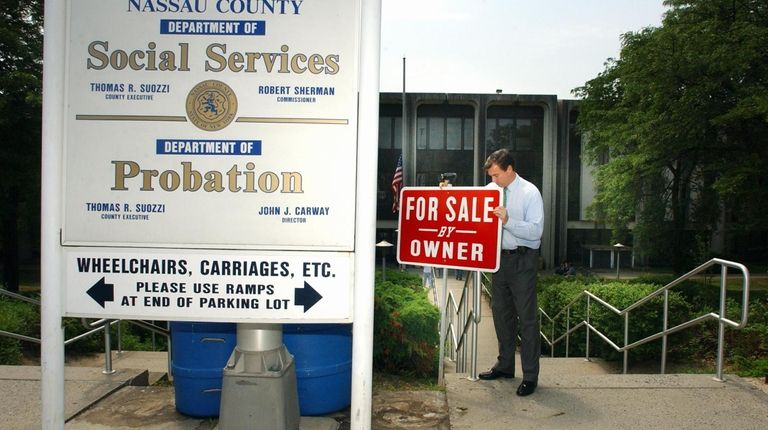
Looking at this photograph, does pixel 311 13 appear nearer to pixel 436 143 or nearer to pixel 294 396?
pixel 294 396

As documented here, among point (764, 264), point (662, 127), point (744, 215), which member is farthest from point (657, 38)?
point (764, 264)

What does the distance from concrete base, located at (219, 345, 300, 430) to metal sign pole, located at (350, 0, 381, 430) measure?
0.52 metres

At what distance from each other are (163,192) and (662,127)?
18.3 m

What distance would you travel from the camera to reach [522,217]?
4.33 meters

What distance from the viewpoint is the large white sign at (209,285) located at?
2650 mm

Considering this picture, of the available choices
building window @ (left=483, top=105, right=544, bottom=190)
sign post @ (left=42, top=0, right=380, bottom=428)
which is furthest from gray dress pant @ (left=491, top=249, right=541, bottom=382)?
building window @ (left=483, top=105, right=544, bottom=190)

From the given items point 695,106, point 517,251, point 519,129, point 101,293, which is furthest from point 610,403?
point 519,129

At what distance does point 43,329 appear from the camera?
271 centimetres

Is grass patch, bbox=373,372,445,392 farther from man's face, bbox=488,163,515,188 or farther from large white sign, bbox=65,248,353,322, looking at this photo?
large white sign, bbox=65,248,353,322

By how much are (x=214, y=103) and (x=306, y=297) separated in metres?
0.93

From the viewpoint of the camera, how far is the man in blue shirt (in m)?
4.17

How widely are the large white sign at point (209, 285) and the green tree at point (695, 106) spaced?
14.9m

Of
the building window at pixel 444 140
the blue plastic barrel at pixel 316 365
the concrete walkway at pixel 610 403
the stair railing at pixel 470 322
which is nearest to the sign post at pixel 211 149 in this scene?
the blue plastic barrel at pixel 316 365

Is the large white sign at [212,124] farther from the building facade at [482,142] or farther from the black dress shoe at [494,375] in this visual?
the building facade at [482,142]
